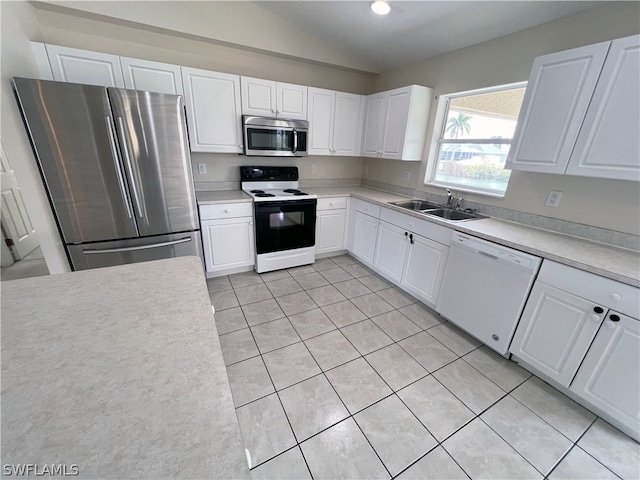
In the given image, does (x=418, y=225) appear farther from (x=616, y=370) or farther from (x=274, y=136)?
(x=274, y=136)

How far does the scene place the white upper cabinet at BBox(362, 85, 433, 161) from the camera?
285cm

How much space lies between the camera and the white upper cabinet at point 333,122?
318 cm

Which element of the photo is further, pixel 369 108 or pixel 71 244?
pixel 369 108

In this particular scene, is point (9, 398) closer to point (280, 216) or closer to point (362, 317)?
point (362, 317)

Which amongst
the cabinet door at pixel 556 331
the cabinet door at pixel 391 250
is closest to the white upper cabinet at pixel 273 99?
the cabinet door at pixel 391 250

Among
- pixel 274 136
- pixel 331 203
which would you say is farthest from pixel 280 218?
pixel 274 136

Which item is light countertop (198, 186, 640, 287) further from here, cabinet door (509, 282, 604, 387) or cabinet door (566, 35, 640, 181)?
cabinet door (566, 35, 640, 181)

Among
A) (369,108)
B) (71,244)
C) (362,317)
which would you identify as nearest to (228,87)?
(369,108)

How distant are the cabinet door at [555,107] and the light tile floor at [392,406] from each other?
1.52 metres

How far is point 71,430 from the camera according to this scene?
49 centimetres

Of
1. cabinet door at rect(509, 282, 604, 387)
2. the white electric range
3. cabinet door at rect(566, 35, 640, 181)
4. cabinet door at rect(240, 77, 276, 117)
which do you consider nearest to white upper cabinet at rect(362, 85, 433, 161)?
the white electric range

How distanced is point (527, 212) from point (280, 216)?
235cm

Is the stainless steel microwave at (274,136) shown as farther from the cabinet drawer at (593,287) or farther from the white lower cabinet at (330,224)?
the cabinet drawer at (593,287)

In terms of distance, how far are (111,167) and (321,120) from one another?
2.27 metres
